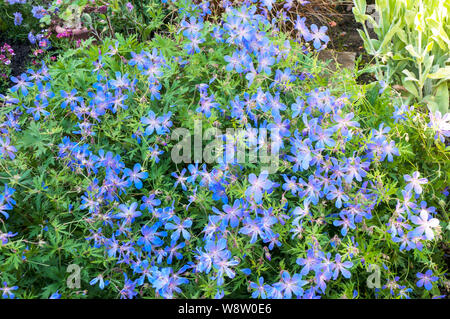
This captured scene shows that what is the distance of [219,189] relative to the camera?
1564mm

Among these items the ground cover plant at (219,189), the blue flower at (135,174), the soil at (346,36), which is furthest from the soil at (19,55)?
the soil at (346,36)

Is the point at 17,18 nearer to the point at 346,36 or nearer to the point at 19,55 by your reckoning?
the point at 19,55

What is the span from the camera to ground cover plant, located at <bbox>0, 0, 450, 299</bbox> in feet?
4.85

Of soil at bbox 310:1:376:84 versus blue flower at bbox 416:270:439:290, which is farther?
soil at bbox 310:1:376:84

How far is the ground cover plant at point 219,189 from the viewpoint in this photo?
4.85 ft

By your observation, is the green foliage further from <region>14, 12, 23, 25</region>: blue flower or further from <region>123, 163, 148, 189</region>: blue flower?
<region>14, 12, 23, 25</region>: blue flower

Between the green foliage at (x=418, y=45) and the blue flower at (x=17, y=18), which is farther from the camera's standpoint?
the blue flower at (x=17, y=18)

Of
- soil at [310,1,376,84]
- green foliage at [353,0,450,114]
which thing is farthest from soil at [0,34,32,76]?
green foliage at [353,0,450,114]

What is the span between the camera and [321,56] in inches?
128

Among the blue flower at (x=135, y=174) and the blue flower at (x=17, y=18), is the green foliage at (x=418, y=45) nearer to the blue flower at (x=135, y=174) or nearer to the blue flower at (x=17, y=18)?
the blue flower at (x=135, y=174)

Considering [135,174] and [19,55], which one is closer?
[135,174]

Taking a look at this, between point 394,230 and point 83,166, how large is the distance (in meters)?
1.11

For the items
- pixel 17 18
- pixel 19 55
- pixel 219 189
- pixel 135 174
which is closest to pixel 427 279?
pixel 219 189

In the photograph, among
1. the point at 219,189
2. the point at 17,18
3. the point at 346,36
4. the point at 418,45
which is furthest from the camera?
the point at 346,36
